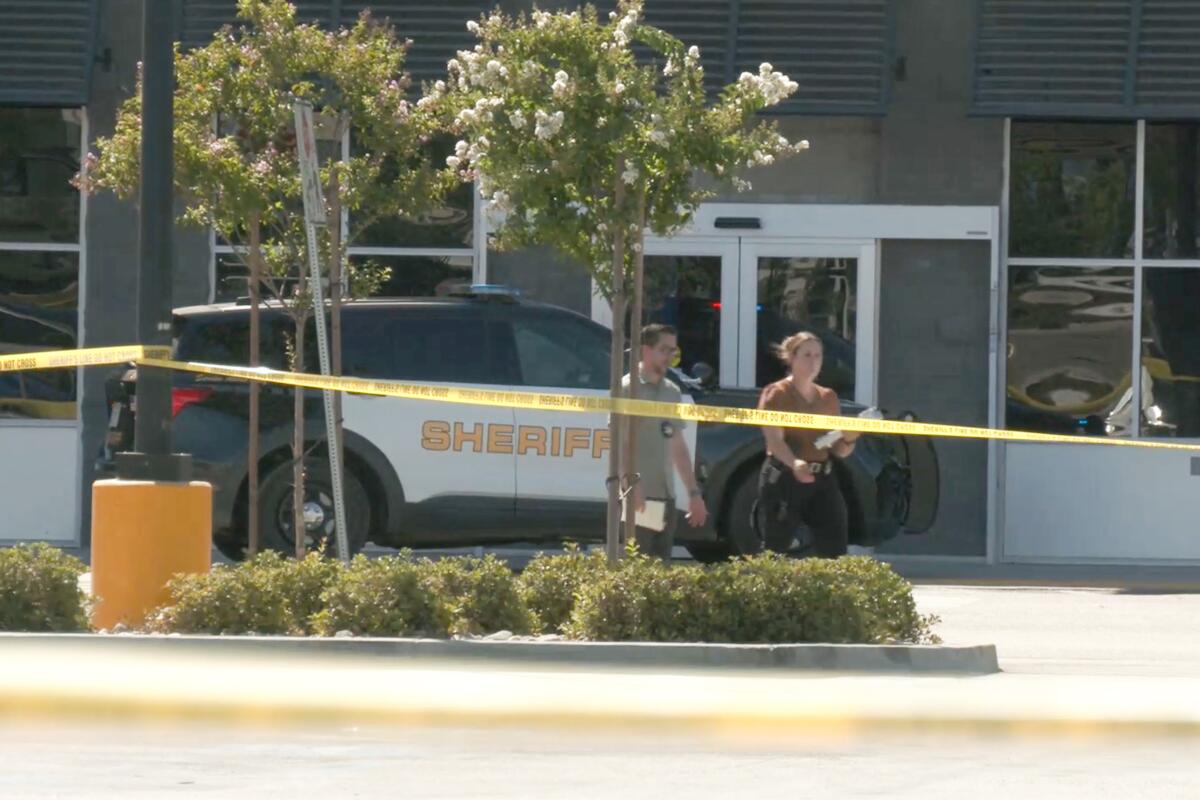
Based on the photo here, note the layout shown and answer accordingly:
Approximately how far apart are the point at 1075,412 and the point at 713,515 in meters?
4.55

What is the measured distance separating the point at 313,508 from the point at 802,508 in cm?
429

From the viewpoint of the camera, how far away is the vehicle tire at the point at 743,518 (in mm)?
14836

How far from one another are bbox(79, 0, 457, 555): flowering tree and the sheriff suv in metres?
1.77

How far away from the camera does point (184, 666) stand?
9.69 m

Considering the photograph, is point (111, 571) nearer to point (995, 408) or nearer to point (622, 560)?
point (622, 560)

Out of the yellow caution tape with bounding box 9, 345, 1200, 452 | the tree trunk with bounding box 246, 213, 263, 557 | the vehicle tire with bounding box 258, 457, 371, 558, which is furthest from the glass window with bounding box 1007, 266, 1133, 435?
the tree trunk with bounding box 246, 213, 263, 557

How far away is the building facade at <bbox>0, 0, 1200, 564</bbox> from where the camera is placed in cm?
1741

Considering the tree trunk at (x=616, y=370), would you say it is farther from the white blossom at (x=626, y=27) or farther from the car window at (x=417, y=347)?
the car window at (x=417, y=347)

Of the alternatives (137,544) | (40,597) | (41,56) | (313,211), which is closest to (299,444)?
(313,211)

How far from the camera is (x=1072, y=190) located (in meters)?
17.9

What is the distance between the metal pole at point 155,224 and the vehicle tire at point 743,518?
203 inches

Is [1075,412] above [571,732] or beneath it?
above

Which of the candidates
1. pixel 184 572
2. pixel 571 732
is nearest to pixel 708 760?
pixel 571 732

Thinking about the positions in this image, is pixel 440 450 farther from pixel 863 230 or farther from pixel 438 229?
pixel 863 230
